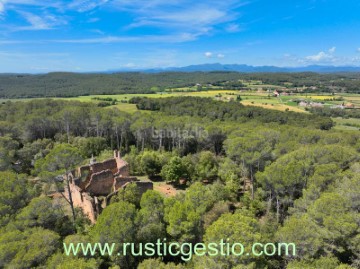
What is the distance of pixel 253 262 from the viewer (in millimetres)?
13398

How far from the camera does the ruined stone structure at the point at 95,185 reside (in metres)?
24.6

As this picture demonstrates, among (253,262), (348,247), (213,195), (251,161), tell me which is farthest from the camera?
(251,161)

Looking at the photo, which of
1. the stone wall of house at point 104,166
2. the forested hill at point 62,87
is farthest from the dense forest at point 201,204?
the forested hill at point 62,87

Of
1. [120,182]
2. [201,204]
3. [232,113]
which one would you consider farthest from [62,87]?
[201,204]

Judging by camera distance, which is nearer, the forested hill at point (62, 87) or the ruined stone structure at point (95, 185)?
the ruined stone structure at point (95, 185)

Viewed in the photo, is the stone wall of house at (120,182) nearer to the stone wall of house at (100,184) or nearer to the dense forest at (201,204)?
the stone wall of house at (100,184)

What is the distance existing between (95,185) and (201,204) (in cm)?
1319

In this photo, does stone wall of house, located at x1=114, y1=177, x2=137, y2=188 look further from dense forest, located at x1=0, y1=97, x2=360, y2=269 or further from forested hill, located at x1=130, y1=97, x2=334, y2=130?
forested hill, located at x1=130, y1=97, x2=334, y2=130

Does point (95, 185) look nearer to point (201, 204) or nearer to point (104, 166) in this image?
point (104, 166)

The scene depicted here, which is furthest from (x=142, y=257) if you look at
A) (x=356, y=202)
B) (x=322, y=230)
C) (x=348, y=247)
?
(x=356, y=202)

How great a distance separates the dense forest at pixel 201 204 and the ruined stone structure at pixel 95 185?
1435 millimetres

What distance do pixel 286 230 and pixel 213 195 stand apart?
1090cm

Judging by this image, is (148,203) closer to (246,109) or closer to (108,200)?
(108,200)

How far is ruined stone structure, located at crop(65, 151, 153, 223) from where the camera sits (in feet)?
80.6
